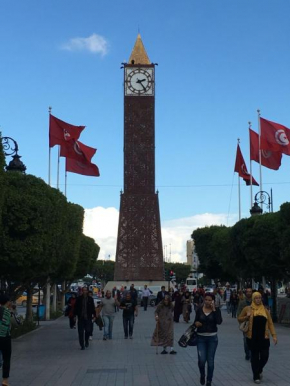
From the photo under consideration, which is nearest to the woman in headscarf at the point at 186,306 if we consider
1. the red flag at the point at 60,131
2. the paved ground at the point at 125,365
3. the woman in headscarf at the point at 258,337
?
the red flag at the point at 60,131

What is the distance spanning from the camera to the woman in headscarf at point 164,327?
16.9 m

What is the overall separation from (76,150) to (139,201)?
3198 centimetres

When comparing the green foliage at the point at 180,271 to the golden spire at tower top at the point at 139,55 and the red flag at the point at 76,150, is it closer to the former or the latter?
the golden spire at tower top at the point at 139,55

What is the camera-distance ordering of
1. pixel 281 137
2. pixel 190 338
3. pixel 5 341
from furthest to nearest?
1. pixel 281 137
2. pixel 190 338
3. pixel 5 341

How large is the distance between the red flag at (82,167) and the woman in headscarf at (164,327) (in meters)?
13.0

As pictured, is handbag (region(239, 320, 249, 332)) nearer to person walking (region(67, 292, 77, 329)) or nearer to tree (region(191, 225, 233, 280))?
person walking (region(67, 292, 77, 329))

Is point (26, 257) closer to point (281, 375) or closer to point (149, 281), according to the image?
point (281, 375)

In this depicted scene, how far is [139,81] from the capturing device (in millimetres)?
63438

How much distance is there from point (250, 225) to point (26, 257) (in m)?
16.9

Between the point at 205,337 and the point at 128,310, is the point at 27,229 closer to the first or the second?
the point at 128,310

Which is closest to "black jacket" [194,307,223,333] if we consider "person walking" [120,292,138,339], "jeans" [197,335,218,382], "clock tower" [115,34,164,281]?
"jeans" [197,335,218,382]

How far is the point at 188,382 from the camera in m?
11.8

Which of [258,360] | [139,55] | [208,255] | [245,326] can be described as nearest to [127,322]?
[245,326]

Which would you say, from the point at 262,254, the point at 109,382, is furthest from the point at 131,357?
the point at 262,254
